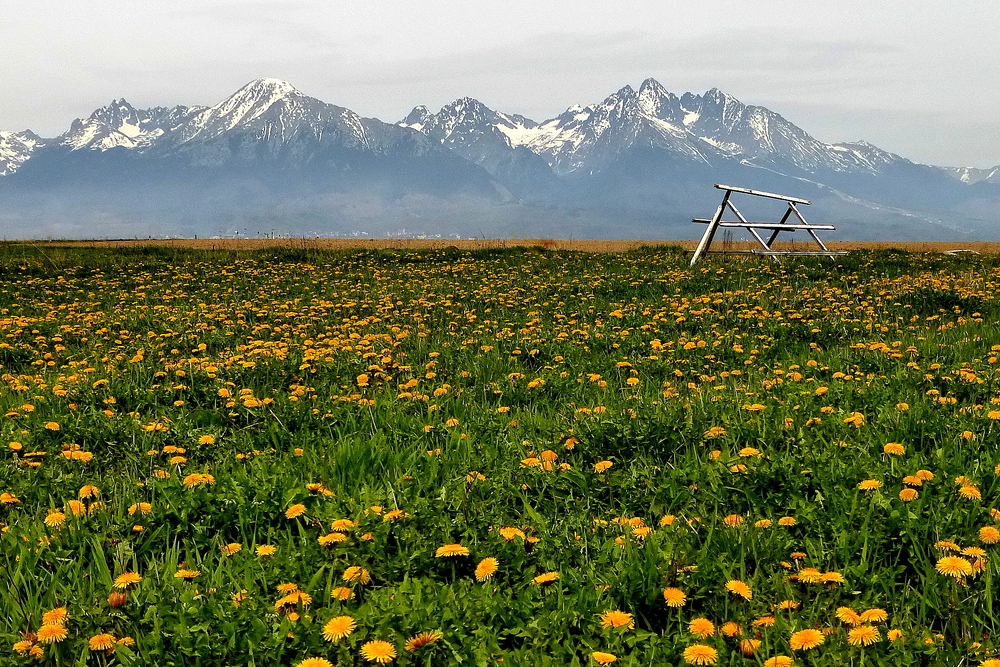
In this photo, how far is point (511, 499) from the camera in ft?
12.9

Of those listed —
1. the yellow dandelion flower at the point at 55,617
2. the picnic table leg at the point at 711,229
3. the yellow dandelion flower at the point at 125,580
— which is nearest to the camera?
the yellow dandelion flower at the point at 55,617

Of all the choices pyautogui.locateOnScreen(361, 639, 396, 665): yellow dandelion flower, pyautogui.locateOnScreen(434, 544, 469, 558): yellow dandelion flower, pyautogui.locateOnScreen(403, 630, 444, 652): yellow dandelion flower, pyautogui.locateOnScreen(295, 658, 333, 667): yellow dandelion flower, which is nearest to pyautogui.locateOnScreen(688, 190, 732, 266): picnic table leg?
pyautogui.locateOnScreen(434, 544, 469, 558): yellow dandelion flower

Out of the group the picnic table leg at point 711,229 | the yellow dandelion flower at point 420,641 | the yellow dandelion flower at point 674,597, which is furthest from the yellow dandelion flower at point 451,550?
the picnic table leg at point 711,229

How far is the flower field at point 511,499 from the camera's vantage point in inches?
101

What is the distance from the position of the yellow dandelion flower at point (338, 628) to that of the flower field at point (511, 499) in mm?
10

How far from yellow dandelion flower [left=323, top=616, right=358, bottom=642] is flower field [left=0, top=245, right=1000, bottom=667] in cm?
1

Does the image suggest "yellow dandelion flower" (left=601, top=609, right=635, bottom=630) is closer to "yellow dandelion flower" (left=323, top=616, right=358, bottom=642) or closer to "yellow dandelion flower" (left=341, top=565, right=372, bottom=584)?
"yellow dandelion flower" (left=323, top=616, right=358, bottom=642)

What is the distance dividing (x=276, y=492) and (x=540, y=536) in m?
1.52

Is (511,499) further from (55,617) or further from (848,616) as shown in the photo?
(55,617)

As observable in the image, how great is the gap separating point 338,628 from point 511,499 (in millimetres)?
1626

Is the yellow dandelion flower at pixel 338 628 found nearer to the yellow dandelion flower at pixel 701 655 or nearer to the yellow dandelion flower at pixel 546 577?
the yellow dandelion flower at pixel 546 577

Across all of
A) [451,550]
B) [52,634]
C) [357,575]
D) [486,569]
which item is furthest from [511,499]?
[52,634]

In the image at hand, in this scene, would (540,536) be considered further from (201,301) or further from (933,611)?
(201,301)

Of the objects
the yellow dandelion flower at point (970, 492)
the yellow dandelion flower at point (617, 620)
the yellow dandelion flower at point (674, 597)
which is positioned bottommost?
the yellow dandelion flower at point (617, 620)
